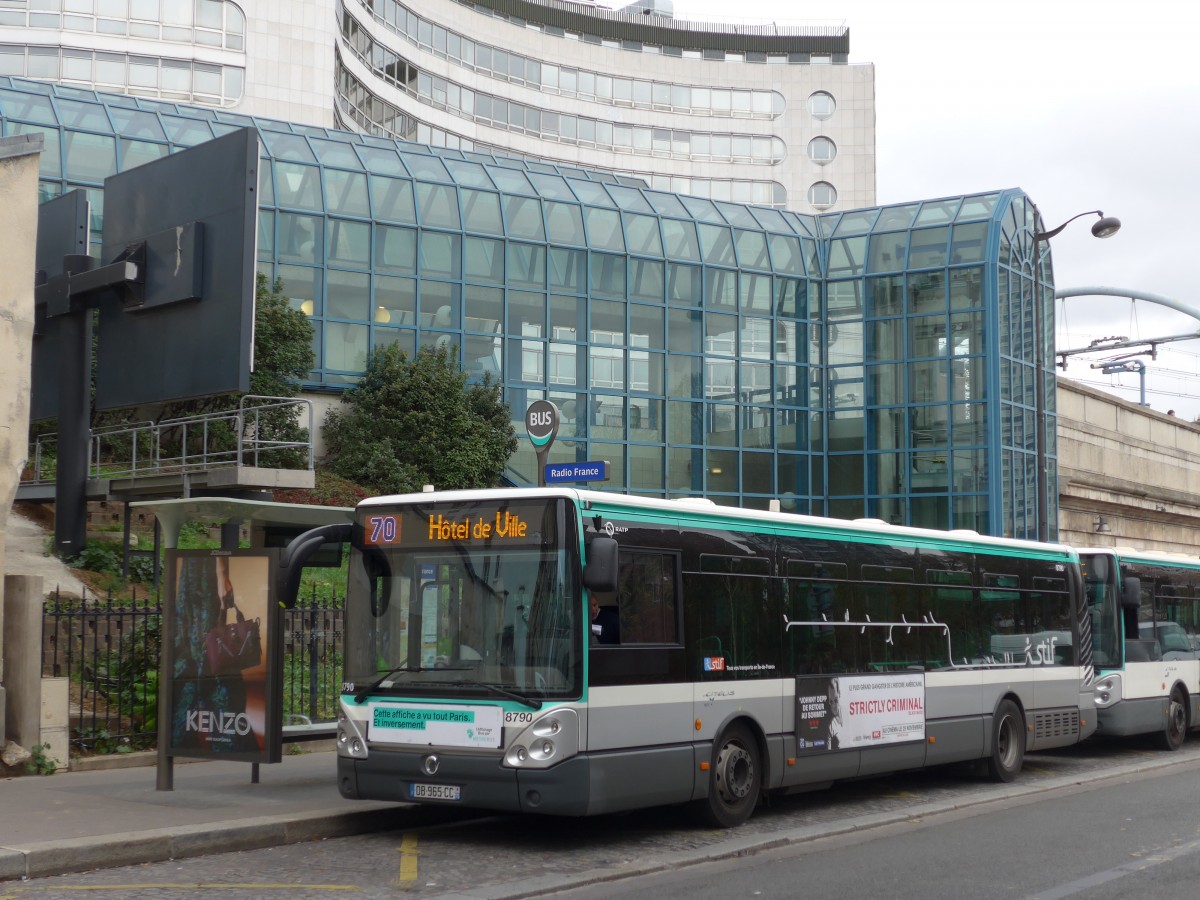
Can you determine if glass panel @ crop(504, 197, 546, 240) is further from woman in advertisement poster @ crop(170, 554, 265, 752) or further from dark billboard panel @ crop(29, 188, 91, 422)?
woman in advertisement poster @ crop(170, 554, 265, 752)

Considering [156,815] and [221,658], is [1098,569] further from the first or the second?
[156,815]

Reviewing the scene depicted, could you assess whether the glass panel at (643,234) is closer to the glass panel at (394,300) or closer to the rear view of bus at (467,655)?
the glass panel at (394,300)

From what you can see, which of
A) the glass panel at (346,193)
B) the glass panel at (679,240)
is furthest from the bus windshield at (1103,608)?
the glass panel at (679,240)

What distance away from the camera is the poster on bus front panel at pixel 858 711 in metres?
12.9

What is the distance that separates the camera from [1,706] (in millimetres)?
13297

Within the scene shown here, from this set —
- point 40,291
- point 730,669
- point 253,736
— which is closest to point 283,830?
point 253,736

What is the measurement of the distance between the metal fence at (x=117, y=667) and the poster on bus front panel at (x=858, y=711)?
5418 mm

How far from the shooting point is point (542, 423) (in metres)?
14.8

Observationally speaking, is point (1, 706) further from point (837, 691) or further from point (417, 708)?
point (837, 691)

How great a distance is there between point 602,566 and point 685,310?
31.8 m

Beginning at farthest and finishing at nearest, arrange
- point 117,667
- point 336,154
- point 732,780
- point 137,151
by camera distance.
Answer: point 336,154 < point 137,151 < point 117,667 < point 732,780

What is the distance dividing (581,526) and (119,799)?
4.87 metres

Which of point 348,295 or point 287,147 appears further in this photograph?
point 287,147

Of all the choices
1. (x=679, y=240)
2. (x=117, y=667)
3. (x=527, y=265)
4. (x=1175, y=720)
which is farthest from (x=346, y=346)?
(x=1175, y=720)
